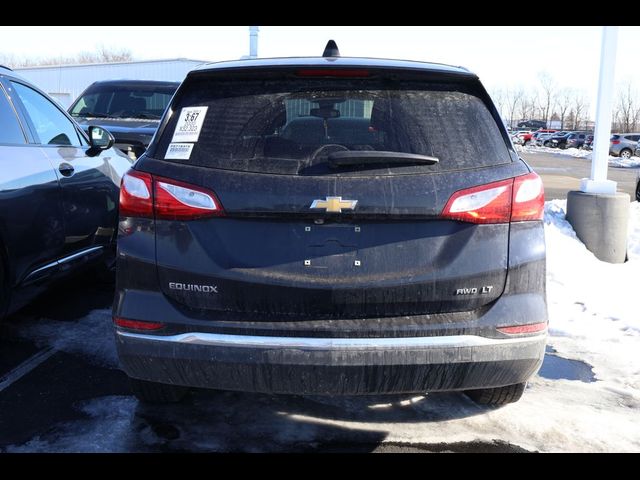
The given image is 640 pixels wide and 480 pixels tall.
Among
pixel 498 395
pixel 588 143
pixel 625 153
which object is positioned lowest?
pixel 625 153

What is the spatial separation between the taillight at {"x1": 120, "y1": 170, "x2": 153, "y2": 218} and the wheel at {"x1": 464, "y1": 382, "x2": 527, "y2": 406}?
6.27ft

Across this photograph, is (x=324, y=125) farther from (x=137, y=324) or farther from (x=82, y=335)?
(x=82, y=335)

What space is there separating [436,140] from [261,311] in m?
1.02

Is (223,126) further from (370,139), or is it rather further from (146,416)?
(146,416)

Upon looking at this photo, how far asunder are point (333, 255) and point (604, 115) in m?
5.36

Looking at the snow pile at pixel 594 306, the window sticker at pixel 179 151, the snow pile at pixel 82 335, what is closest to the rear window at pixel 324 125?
the window sticker at pixel 179 151

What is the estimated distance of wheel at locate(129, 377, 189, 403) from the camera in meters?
3.00

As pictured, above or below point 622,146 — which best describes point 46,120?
above

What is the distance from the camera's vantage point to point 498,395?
3.15 metres

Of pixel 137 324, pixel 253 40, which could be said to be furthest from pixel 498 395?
pixel 253 40

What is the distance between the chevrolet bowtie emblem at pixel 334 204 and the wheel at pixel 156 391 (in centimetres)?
130

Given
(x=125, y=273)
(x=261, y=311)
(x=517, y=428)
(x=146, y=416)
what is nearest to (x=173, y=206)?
(x=125, y=273)

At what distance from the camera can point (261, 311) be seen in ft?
7.83
